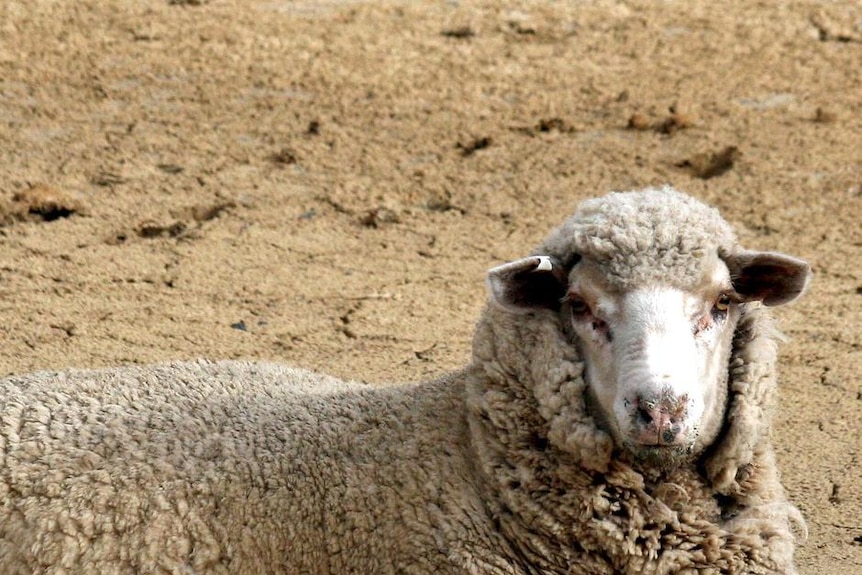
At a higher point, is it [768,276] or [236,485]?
[768,276]

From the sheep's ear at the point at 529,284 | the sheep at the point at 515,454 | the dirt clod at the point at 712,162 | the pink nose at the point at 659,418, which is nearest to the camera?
the pink nose at the point at 659,418

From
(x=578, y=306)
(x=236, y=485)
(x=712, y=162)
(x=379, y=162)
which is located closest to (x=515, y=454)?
(x=578, y=306)

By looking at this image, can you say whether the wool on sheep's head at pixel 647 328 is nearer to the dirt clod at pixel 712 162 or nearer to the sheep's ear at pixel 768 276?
the sheep's ear at pixel 768 276

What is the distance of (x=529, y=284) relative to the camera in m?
4.02

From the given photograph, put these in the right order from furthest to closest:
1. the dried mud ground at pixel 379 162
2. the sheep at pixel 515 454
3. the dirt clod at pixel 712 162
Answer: the dirt clod at pixel 712 162 → the dried mud ground at pixel 379 162 → the sheep at pixel 515 454

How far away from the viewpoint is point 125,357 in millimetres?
6461

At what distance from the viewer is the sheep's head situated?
361cm

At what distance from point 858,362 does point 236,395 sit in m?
3.47

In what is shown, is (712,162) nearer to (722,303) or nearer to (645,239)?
(722,303)

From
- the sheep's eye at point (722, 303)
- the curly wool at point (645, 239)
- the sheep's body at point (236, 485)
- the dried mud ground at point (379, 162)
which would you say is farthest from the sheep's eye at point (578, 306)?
the dried mud ground at point (379, 162)

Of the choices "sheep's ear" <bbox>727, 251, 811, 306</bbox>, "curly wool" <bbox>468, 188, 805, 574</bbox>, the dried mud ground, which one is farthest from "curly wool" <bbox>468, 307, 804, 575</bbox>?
the dried mud ground

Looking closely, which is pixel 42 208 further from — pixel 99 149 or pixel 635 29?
pixel 635 29

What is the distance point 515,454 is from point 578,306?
46 centimetres

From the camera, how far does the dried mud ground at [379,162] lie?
269 inches
